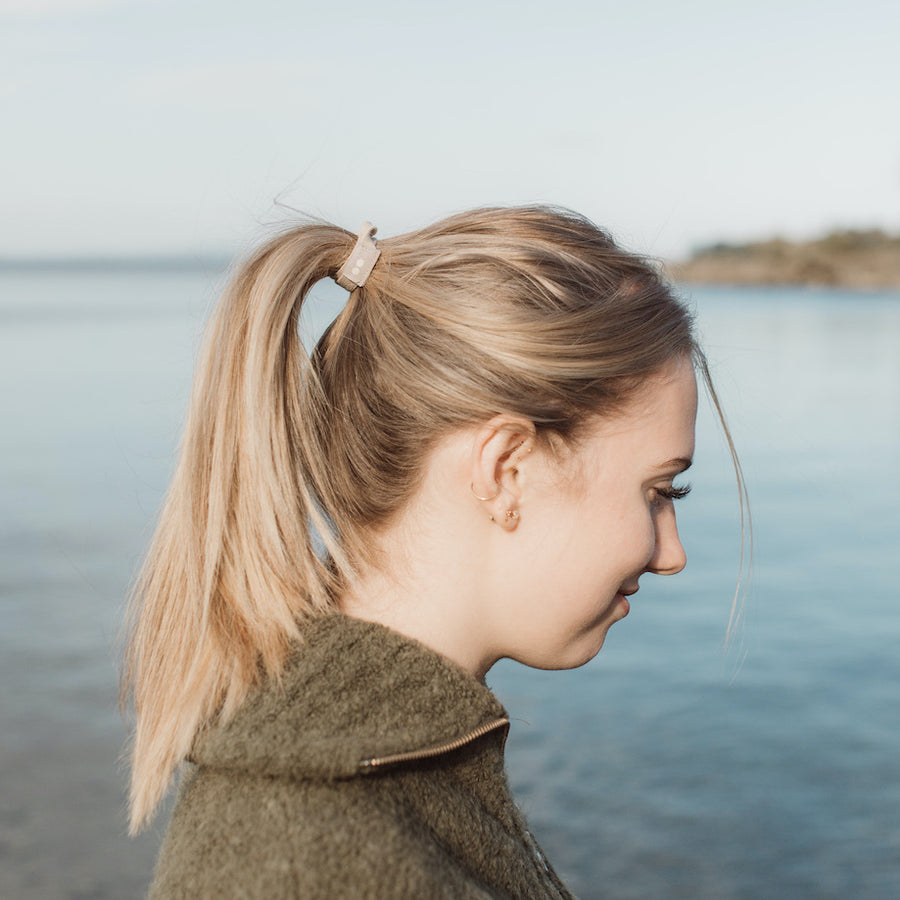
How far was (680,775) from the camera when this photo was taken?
19.2 ft

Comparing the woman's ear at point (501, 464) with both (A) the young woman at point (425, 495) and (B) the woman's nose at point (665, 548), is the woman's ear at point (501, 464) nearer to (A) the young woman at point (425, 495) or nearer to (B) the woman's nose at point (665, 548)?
(A) the young woman at point (425, 495)

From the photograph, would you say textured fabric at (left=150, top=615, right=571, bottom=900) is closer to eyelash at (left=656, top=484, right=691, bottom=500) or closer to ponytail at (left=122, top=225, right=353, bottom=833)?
ponytail at (left=122, top=225, right=353, bottom=833)

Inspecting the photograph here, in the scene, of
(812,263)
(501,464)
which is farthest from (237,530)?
(812,263)

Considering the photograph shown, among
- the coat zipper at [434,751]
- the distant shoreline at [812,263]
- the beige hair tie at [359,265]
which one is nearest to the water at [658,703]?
the beige hair tie at [359,265]

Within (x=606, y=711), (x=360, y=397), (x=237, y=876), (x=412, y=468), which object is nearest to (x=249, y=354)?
(x=360, y=397)

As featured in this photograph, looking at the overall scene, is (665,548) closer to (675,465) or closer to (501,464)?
(675,465)

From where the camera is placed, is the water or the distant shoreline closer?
the water

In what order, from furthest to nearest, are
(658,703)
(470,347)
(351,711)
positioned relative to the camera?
1. (658,703)
2. (470,347)
3. (351,711)

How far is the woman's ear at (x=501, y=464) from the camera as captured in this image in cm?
156

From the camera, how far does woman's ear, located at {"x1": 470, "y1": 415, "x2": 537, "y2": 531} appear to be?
5.12ft

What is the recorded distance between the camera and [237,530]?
157cm

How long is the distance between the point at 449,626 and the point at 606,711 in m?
5.15

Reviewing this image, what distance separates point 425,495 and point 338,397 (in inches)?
7.8

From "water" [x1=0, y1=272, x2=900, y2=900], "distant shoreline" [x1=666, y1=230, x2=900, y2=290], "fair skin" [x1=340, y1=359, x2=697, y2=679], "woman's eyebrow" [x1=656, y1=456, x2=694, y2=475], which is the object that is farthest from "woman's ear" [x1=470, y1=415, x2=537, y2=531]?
"distant shoreline" [x1=666, y1=230, x2=900, y2=290]
